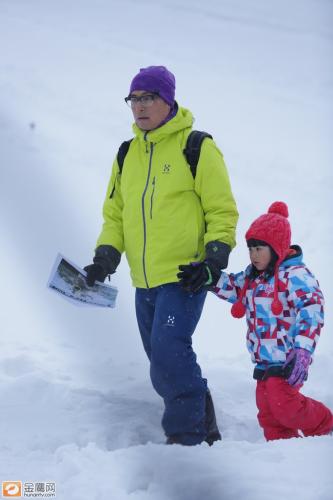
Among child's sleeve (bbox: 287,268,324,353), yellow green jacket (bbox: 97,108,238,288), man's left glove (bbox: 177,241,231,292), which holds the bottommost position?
child's sleeve (bbox: 287,268,324,353)

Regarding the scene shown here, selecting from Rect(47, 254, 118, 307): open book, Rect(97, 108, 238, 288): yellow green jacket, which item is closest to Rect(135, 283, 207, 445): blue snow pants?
Rect(97, 108, 238, 288): yellow green jacket

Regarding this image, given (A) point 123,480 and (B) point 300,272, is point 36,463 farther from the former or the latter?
(B) point 300,272

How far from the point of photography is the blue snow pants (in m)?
3.29

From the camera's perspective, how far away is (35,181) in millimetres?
1158

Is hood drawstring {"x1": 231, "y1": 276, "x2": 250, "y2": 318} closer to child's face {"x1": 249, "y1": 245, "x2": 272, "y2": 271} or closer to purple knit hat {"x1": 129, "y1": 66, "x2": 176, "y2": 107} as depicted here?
child's face {"x1": 249, "y1": 245, "x2": 272, "y2": 271}

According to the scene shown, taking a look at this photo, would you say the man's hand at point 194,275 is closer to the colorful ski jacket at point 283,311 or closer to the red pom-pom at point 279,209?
the colorful ski jacket at point 283,311

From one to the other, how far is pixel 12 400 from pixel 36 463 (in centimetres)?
110

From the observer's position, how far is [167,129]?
3330 millimetres

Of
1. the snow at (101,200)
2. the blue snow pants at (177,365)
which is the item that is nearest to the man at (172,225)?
the blue snow pants at (177,365)

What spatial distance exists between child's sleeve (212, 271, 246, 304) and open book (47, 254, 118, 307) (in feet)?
1.68

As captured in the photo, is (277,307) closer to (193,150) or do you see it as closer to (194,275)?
(194,275)

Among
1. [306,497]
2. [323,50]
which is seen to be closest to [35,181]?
[306,497]

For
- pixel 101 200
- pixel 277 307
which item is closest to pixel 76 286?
pixel 277 307

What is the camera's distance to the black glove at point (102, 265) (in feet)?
11.4
